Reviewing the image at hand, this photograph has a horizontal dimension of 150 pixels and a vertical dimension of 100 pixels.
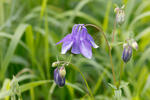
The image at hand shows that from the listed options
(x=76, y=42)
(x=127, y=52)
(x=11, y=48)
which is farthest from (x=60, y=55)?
A: (x=127, y=52)

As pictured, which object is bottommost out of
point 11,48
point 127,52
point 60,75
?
point 60,75

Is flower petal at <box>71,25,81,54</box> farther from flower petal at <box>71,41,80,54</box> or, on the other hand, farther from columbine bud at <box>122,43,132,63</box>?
columbine bud at <box>122,43,132,63</box>

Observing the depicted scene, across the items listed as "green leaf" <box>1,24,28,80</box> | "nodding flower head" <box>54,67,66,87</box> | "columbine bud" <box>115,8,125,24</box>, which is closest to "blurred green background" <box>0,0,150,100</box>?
"green leaf" <box>1,24,28,80</box>

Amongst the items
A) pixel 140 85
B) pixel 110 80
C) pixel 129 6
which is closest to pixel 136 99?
pixel 140 85

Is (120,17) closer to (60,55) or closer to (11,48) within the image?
(60,55)

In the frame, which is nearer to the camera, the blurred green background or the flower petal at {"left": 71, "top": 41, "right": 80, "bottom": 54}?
the flower petal at {"left": 71, "top": 41, "right": 80, "bottom": 54}

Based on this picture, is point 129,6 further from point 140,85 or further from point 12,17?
point 12,17
